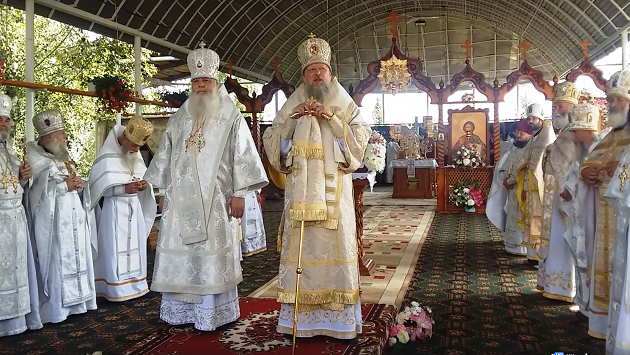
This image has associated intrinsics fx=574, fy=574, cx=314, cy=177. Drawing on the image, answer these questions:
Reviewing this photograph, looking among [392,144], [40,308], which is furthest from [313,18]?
[40,308]

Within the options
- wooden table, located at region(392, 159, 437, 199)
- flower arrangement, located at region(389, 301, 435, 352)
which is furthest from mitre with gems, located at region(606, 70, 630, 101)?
wooden table, located at region(392, 159, 437, 199)

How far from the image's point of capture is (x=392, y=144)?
22.2m

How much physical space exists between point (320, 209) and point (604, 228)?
6.53 feet

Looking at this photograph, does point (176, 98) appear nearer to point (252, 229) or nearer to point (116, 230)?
point (252, 229)

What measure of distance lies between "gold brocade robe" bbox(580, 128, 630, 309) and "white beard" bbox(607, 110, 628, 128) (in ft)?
0.28

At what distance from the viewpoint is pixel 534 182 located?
21.9ft

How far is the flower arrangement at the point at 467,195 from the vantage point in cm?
1254

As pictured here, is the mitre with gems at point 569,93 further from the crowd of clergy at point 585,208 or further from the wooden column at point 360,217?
the wooden column at point 360,217

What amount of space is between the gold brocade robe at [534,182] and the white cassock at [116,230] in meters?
4.36

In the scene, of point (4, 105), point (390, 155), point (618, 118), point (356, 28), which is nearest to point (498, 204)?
point (618, 118)

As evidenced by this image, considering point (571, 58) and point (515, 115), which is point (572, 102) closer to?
point (571, 58)

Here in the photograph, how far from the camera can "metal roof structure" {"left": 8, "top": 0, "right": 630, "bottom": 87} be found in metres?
11.6

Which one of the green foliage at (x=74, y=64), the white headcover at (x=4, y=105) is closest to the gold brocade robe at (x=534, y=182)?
the white headcover at (x=4, y=105)

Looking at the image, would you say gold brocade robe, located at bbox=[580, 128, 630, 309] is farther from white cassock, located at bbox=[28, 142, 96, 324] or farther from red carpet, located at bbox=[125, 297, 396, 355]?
white cassock, located at bbox=[28, 142, 96, 324]
